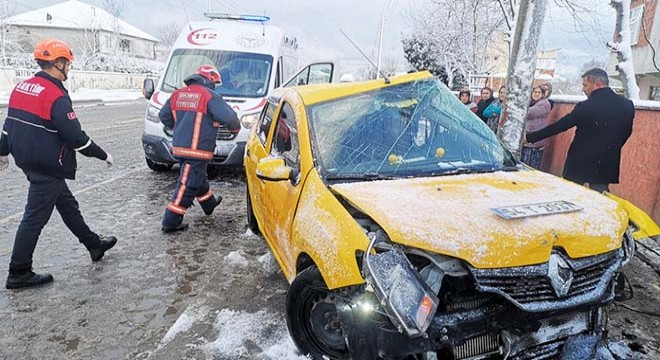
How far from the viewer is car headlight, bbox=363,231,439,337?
199 centimetres

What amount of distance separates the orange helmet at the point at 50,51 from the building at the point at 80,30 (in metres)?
48.9

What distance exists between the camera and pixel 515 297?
2.14 m

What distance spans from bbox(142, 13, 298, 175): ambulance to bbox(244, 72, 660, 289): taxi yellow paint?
160 inches

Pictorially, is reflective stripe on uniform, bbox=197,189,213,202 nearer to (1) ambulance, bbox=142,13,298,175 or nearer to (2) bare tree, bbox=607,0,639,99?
(1) ambulance, bbox=142,13,298,175

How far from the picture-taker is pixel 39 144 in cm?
362

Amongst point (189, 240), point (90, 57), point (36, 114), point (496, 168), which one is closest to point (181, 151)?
point (189, 240)

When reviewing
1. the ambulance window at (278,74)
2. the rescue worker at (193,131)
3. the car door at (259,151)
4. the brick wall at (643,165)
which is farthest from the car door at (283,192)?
the ambulance window at (278,74)

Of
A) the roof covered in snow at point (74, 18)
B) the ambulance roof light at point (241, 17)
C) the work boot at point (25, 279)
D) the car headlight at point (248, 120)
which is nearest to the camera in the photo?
the work boot at point (25, 279)

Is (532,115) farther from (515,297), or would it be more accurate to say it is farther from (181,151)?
(515,297)

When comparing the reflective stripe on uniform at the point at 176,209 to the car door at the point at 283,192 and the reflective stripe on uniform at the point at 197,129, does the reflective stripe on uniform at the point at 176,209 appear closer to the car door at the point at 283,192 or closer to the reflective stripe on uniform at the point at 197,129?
the reflective stripe on uniform at the point at 197,129

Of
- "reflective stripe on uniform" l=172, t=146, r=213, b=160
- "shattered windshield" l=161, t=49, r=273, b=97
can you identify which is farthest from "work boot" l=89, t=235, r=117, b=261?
"shattered windshield" l=161, t=49, r=273, b=97

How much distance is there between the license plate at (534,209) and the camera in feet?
7.49

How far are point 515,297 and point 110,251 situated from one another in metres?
3.85

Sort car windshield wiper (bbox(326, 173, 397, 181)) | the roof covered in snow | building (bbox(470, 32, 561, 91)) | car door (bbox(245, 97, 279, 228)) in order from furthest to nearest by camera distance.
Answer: the roof covered in snow < building (bbox(470, 32, 561, 91)) < car door (bbox(245, 97, 279, 228)) < car windshield wiper (bbox(326, 173, 397, 181))
